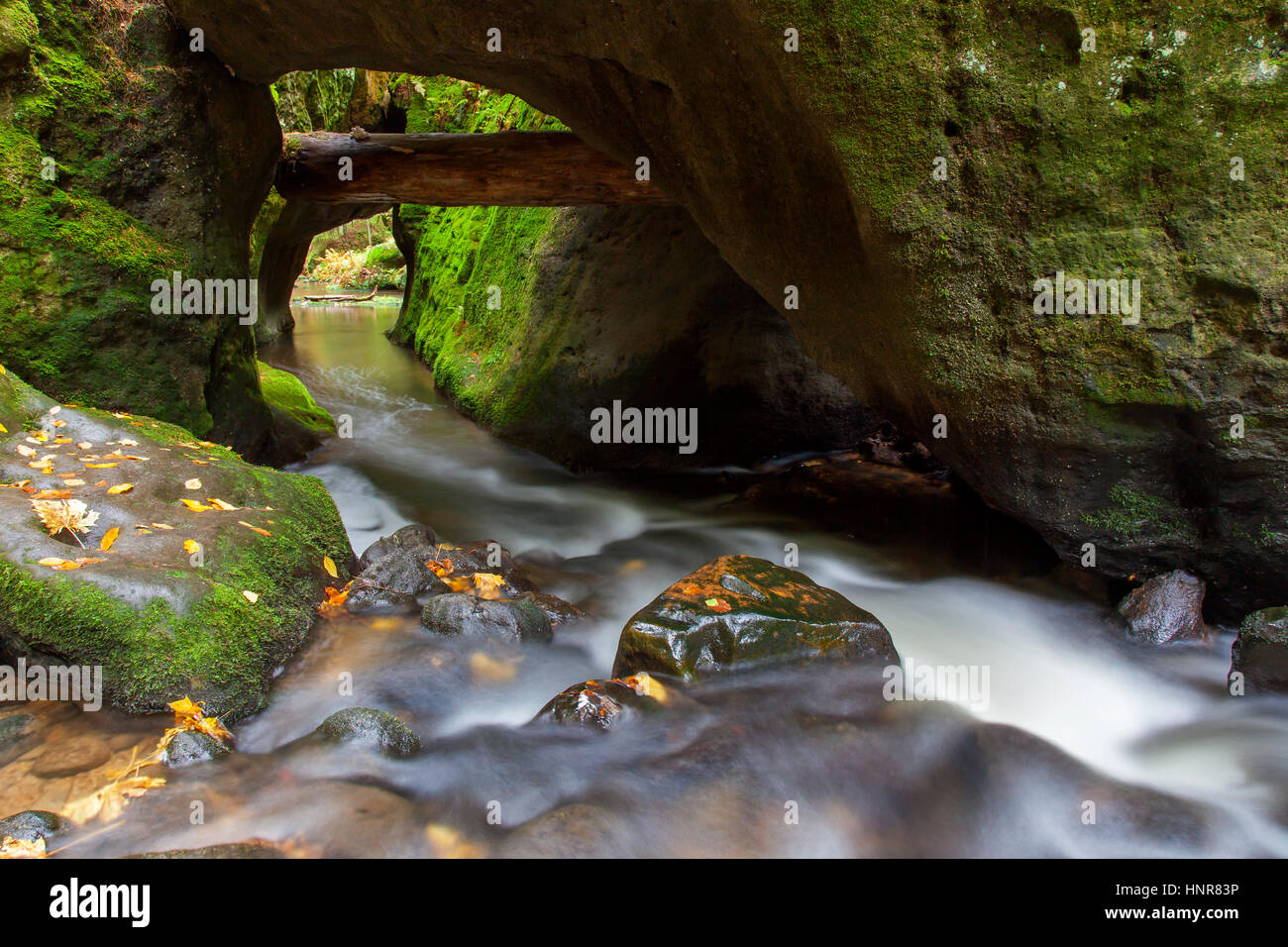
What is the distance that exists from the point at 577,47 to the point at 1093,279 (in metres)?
3.11

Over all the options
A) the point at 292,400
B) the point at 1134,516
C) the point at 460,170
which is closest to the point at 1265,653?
the point at 1134,516

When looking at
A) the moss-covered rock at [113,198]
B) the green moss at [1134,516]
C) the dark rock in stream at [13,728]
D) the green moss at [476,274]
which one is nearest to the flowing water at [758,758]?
the dark rock in stream at [13,728]

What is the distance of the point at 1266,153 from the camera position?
11.4 feet

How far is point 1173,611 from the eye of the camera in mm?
4242

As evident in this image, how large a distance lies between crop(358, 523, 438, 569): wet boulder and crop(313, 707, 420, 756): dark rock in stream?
169cm

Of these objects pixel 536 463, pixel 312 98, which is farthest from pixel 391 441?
pixel 312 98

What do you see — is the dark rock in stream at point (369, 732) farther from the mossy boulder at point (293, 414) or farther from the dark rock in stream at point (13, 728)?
the mossy boulder at point (293, 414)

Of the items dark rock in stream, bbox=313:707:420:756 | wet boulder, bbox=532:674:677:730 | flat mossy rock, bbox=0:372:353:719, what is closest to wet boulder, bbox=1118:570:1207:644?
wet boulder, bbox=532:674:677:730

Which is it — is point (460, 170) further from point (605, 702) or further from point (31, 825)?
→ point (31, 825)

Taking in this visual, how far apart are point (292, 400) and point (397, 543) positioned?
4957 millimetres

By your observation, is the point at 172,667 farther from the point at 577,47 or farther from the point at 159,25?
the point at 159,25

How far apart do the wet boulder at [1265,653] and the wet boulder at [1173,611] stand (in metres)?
0.34

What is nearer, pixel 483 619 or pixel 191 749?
pixel 191 749

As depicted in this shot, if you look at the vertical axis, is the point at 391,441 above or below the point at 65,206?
below
